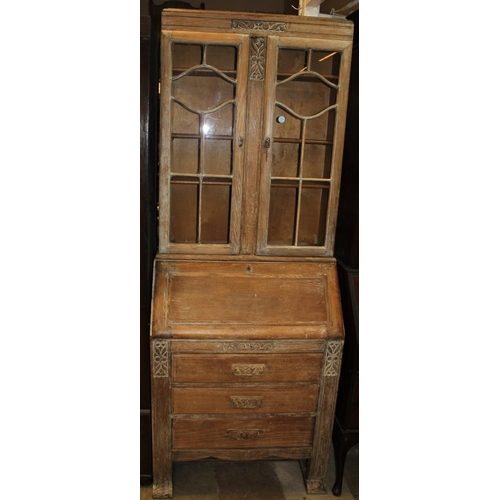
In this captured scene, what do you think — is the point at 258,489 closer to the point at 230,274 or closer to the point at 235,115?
the point at 230,274

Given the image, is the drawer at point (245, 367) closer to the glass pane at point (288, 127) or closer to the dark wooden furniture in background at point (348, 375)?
the dark wooden furniture in background at point (348, 375)

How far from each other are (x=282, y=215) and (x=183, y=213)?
53 cm

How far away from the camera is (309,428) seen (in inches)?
77.0

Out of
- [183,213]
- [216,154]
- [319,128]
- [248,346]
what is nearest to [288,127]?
[319,128]

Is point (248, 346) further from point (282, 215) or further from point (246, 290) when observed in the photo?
point (282, 215)

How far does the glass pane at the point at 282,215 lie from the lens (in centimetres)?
224

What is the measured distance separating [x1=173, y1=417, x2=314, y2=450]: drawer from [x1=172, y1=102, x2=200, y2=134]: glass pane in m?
1.39

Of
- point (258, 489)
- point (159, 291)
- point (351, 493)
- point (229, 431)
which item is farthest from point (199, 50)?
point (351, 493)

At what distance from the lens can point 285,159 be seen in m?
2.20

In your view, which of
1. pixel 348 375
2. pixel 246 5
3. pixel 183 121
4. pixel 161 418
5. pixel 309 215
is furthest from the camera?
pixel 246 5

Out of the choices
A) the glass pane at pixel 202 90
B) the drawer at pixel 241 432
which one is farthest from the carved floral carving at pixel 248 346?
the glass pane at pixel 202 90

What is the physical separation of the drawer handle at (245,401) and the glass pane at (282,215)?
79 cm

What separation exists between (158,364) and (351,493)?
116 cm

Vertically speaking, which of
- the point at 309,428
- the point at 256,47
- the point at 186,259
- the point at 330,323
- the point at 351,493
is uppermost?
the point at 256,47
